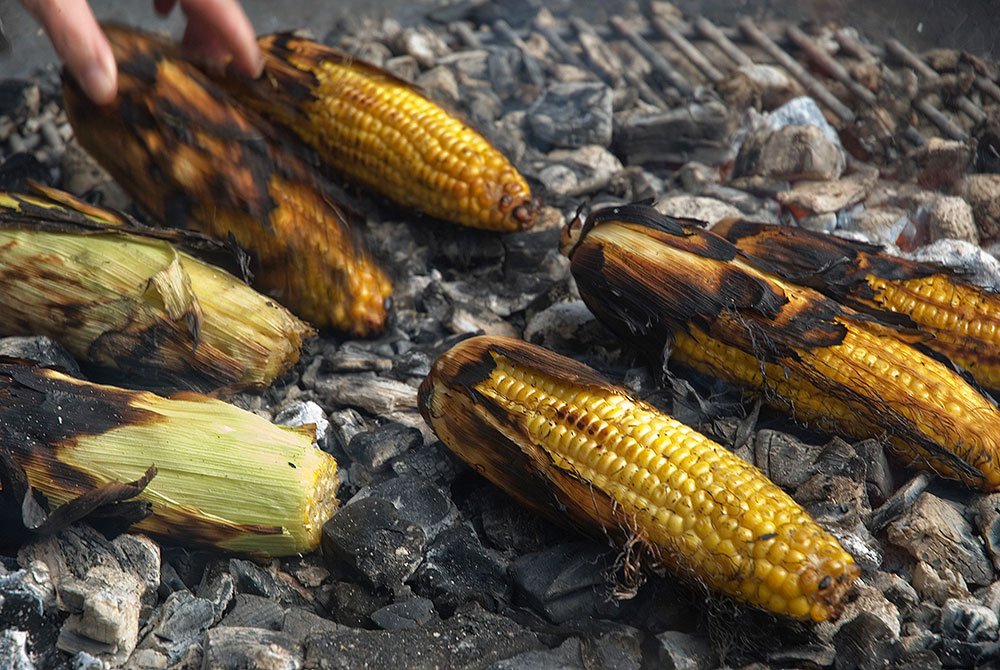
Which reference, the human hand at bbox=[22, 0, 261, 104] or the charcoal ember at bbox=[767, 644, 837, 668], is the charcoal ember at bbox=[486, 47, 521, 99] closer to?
the human hand at bbox=[22, 0, 261, 104]

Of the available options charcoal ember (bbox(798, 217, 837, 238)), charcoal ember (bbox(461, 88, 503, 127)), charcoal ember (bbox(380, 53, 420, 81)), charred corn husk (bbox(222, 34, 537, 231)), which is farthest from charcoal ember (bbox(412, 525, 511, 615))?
charcoal ember (bbox(380, 53, 420, 81))

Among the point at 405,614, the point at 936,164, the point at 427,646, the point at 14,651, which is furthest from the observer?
the point at 936,164

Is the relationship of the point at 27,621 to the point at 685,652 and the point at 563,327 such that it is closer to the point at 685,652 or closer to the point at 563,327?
the point at 685,652

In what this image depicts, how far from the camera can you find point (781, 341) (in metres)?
2.00

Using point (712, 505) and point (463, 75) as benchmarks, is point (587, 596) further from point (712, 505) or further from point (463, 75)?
point (463, 75)

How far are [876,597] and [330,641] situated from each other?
113 cm

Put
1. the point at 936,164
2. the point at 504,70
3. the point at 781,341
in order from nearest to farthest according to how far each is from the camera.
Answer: the point at 781,341
the point at 936,164
the point at 504,70

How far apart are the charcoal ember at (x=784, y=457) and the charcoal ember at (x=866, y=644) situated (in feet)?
1.35

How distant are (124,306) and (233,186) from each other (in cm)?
51

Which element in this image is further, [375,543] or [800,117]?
[800,117]

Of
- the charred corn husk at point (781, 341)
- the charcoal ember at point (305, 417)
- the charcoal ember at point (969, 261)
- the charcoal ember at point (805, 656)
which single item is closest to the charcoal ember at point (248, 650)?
the charcoal ember at point (305, 417)

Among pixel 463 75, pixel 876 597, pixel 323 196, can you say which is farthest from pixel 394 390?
pixel 463 75

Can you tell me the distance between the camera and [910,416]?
1.91m

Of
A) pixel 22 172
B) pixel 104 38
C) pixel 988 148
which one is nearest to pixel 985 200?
pixel 988 148
